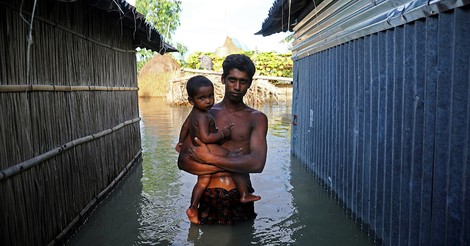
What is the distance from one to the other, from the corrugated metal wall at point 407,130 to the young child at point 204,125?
1281 millimetres

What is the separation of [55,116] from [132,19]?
2.18 meters

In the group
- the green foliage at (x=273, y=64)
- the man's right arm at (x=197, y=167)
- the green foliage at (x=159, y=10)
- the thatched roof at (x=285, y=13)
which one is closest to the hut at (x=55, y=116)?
the man's right arm at (x=197, y=167)

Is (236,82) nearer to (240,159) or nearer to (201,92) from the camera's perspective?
(201,92)

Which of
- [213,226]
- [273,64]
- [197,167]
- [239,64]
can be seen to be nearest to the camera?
[239,64]

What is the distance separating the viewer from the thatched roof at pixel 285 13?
6092mm

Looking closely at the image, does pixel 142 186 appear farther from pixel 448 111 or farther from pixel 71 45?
pixel 448 111

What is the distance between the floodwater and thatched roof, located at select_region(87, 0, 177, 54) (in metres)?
2.36

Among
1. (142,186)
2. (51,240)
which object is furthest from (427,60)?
(142,186)

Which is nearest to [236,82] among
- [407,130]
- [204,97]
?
[204,97]

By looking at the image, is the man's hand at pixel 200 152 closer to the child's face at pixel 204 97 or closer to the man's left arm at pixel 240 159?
the man's left arm at pixel 240 159

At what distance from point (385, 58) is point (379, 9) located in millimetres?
513

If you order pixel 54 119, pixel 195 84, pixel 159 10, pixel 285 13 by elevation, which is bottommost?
pixel 54 119

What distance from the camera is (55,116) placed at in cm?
392

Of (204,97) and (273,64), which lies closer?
(204,97)
